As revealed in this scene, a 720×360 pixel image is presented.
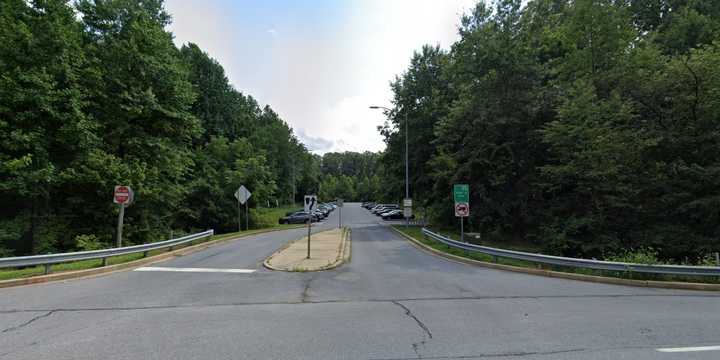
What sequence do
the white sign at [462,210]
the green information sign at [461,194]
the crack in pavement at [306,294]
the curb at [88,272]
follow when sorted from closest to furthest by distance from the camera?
the crack in pavement at [306,294], the curb at [88,272], the white sign at [462,210], the green information sign at [461,194]

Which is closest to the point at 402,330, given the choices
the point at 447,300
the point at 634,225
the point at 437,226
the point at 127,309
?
the point at 447,300

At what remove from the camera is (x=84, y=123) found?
55.1ft

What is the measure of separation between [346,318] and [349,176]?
514ft

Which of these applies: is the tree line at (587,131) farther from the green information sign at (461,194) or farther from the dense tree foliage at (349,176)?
the dense tree foliage at (349,176)

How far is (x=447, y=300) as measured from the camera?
7383 millimetres

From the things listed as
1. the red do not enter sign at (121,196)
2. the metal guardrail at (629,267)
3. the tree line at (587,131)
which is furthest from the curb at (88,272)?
the tree line at (587,131)

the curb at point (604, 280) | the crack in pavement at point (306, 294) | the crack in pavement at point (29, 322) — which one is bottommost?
the curb at point (604, 280)

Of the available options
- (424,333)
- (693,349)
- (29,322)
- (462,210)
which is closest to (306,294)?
(424,333)

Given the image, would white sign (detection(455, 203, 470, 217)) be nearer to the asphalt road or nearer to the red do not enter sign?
the asphalt road

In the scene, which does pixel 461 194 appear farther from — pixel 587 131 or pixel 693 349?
pixel 693 349

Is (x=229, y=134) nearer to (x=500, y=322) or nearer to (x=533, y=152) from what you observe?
(x=533, y=152)

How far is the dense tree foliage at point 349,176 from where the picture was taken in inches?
5000

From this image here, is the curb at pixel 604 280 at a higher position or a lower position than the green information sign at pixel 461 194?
lower

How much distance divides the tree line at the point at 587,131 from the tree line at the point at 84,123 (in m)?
17.9
